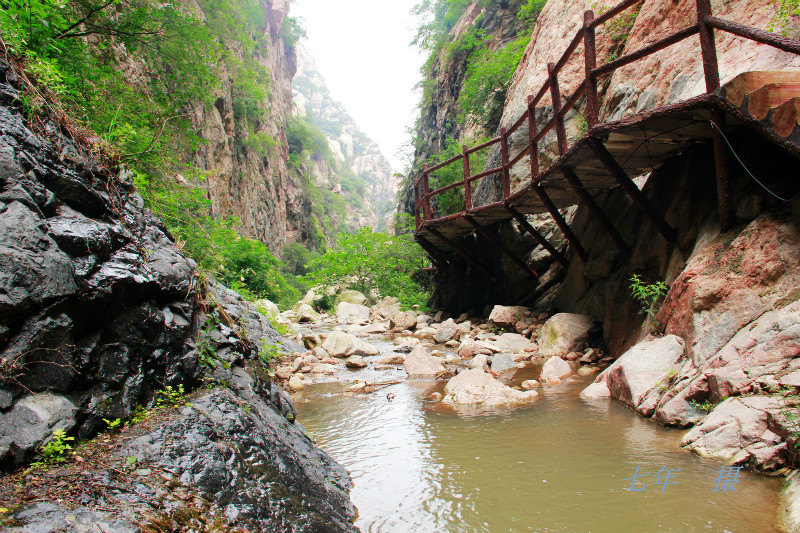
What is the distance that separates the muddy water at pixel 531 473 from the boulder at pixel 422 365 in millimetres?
1931

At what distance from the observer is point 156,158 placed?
4.44 meters

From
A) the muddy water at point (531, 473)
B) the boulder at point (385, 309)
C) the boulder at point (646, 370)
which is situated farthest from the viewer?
the boulder at point (385, 309)

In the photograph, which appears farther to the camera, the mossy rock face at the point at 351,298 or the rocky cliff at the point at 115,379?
the mossy rock face at the point at 351,298

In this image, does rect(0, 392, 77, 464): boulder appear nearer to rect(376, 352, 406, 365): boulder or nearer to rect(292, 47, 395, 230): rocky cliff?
rect(376, 352, 406, 365): boulder

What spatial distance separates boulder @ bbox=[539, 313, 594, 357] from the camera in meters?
6.80

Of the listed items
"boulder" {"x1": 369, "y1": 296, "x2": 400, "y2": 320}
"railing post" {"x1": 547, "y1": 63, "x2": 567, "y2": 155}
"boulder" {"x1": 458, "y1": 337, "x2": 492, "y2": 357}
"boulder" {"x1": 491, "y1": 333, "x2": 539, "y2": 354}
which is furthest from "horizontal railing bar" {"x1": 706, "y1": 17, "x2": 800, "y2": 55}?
"boulder" {"x1": 369, "y1": 296, "x2": 400, "y2": 320}

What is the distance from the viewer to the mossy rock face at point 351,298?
735 inches

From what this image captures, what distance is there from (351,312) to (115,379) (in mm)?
14824

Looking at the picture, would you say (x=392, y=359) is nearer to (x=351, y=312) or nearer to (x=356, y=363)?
(x=356, y=363)

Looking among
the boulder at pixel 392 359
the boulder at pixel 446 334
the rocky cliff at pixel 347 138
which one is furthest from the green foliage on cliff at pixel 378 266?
the rocky cliff at pixel 347 138

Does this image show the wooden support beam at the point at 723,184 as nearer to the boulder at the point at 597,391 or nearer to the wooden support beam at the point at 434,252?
the boulder at the point at 597,391

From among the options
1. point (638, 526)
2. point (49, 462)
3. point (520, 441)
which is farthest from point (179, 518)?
point (520, 441)

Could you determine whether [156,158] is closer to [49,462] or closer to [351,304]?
[49,462]

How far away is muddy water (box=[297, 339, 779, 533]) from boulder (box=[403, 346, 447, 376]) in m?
1.93
